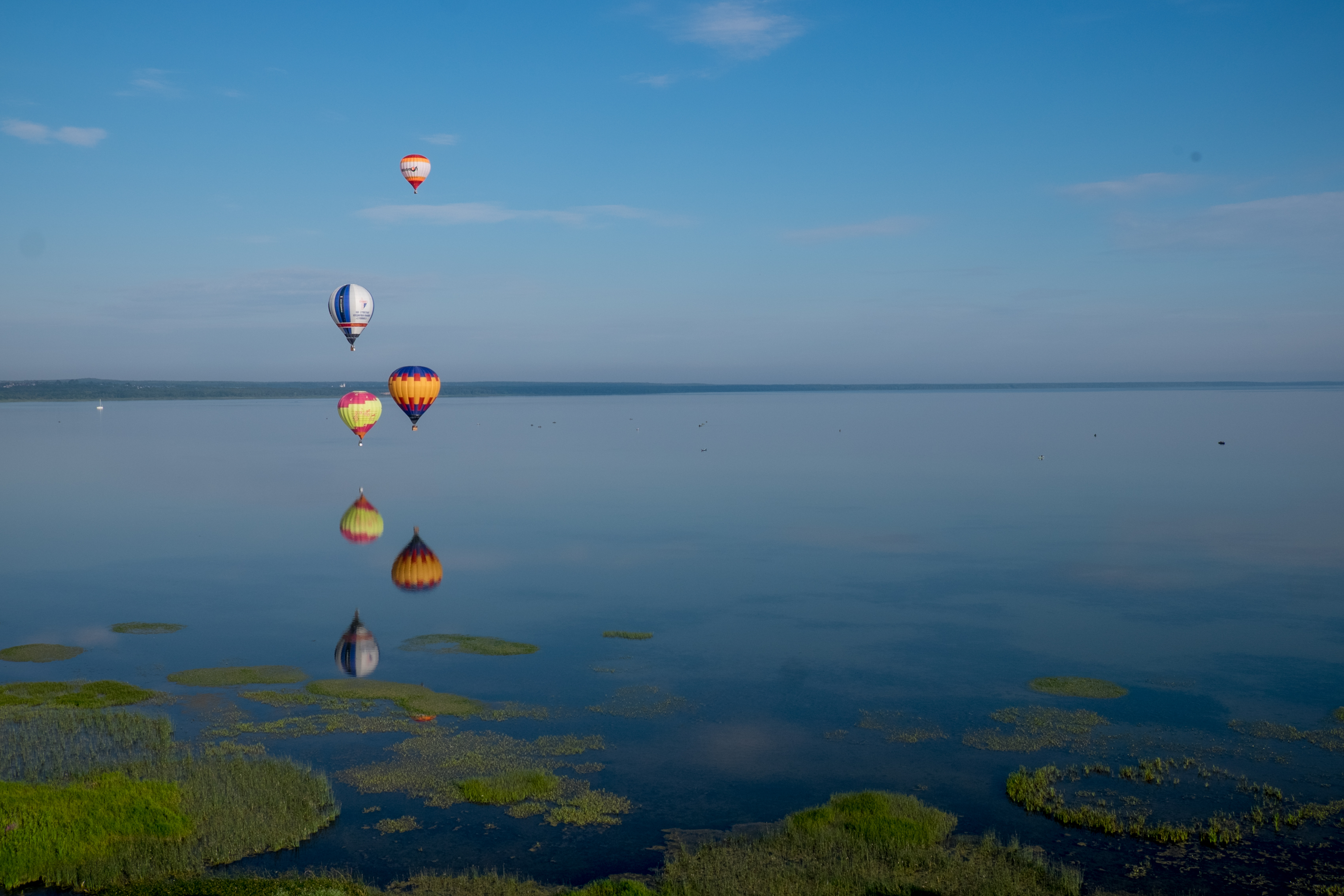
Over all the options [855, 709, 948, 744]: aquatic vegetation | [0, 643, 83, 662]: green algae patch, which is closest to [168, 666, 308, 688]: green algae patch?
[0, 643, 83, 662]: green algae patch

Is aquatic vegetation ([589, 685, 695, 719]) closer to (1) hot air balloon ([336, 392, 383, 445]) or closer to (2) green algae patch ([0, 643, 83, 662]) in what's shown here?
(2) green algae patch ([0, 643, 83, 662])

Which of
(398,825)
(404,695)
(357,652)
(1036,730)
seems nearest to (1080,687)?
(1036,730)

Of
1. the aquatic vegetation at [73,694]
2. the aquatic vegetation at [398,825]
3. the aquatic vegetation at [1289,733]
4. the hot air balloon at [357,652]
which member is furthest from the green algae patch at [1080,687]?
the aquatic vegetation at [73,694]

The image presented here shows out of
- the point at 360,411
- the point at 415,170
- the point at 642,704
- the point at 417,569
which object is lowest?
the point at 642,704

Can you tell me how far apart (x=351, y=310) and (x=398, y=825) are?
45.4m

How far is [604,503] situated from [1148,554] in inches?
1003

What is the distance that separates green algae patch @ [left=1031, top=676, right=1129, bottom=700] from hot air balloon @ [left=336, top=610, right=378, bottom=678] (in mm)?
14010

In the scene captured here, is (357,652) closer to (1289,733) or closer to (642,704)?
(642,704)

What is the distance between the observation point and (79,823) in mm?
14562

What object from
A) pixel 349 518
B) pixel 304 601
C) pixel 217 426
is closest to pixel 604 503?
pixel 349 518

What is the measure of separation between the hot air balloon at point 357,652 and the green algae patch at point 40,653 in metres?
5.82

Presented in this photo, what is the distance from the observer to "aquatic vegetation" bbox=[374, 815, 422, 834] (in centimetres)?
1505

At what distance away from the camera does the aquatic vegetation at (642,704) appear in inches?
800

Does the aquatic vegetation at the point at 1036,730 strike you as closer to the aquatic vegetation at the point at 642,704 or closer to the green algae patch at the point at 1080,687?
the green algae patch at the point at 1080,687
